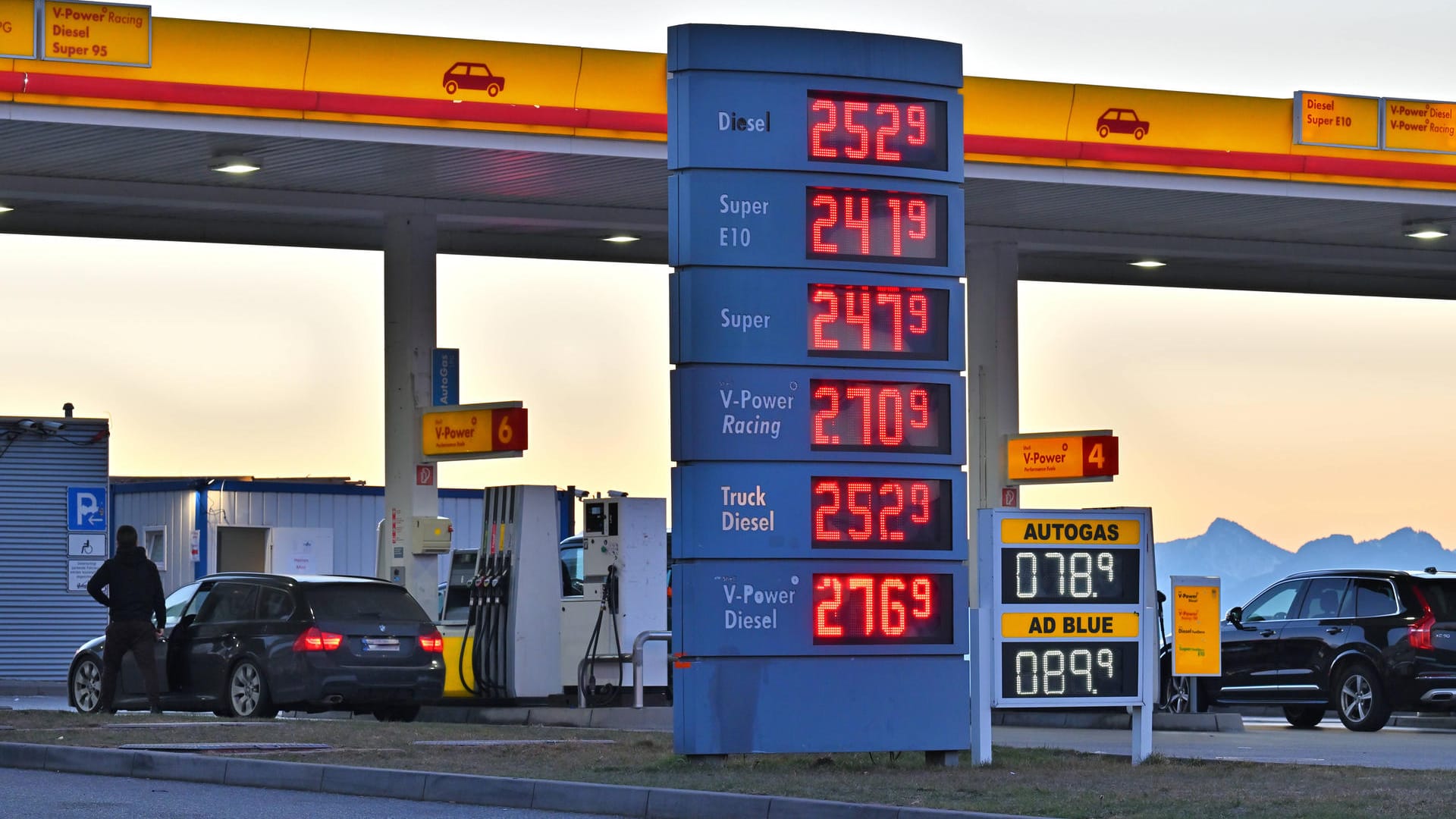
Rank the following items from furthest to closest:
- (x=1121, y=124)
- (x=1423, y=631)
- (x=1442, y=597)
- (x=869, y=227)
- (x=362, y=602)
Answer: (x=1121, y=124)
(x=1442, y=597)
(x=1423, y=631)
(x=362, y=602)
(x=869, y=227)

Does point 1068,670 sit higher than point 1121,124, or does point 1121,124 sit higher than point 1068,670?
point 1121,124

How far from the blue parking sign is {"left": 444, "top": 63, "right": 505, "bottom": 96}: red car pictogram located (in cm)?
1003

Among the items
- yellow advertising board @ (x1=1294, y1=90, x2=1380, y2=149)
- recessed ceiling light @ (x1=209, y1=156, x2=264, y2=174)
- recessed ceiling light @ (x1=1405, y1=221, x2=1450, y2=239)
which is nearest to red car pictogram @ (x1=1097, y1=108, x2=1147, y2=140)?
yellow advertising board @ (x1=1294, y1=90, x2=1380, y2=149)

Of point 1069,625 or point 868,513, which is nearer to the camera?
point 868,513

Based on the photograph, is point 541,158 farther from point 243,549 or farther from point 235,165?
point 243,549

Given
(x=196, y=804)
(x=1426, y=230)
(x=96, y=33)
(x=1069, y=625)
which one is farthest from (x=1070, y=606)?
(x=1426, y=230)

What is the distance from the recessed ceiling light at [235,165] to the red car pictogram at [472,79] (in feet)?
8.22

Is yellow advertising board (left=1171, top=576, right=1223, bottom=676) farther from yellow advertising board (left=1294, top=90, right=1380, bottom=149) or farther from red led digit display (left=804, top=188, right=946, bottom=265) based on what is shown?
yellow advertising board (left=1294, top=90, right=1380, bottom=149)

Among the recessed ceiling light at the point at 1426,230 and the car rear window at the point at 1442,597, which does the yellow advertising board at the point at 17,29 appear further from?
the recessed ceiling light at the point at 1426,230

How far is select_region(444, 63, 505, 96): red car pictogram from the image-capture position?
73.4ft

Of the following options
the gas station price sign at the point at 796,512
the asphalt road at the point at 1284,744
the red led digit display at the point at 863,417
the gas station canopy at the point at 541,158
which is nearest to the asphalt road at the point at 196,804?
the gas station price sign at the point at 796,512

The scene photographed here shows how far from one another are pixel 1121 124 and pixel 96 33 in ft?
36.4

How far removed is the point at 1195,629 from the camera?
1864cm

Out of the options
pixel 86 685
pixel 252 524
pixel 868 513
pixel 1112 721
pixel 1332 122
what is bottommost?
pixel 1112 721
